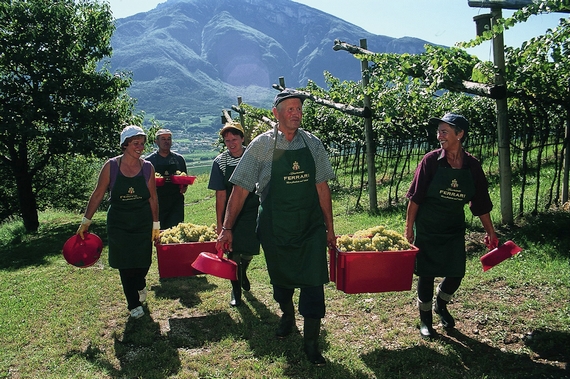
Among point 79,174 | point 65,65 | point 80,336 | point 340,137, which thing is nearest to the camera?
point 80,336

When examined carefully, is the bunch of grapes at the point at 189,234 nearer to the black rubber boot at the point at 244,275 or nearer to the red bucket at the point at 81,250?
the black rubber boot at the point at 244,275

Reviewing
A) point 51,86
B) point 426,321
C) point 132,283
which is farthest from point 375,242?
point 51,86

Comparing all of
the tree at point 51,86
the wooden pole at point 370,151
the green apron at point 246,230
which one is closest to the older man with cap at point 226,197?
the green apron at point 246,230

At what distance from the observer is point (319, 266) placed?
12.7 feet

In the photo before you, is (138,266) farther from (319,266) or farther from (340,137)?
(340,137)

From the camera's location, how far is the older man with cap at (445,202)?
13.5ft

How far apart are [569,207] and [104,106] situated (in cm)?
1317

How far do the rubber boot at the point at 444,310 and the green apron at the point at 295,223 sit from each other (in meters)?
1.24

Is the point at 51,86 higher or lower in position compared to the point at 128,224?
higher

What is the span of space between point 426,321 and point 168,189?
444 centimetres

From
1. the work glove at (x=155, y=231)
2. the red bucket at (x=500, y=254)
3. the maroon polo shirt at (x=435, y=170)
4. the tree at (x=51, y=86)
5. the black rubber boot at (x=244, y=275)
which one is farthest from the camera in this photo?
the tree at (x=51, y=86)

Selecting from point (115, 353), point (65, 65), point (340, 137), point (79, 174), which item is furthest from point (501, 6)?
point (79, 174)

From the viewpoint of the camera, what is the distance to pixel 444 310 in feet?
14.9

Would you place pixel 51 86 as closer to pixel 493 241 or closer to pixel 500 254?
pixel 493 241
